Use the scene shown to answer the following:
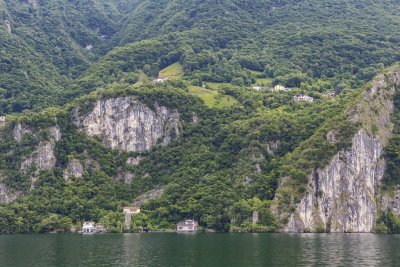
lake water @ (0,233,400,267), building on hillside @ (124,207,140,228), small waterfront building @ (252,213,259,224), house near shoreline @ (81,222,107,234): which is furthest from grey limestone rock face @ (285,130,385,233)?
house near shoreline @ (81,222,107,234)

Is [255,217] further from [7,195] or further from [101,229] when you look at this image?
[7,195]

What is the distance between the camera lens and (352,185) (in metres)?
160

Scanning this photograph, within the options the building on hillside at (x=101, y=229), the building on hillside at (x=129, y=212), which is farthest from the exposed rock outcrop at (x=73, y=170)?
the building on hillside at (x=101, y=229)

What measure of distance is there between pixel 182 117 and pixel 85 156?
29783 mm

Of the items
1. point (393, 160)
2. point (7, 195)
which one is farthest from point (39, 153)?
point (393, 160)

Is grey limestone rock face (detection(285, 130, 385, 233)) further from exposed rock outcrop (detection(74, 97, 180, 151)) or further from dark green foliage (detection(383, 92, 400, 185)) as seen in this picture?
exposed rock outcrop (detection(74, 97, 180, 151))

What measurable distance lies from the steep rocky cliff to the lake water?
34.5 meters

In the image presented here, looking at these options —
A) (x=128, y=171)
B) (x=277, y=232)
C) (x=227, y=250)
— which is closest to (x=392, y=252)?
(x=227, y=250)

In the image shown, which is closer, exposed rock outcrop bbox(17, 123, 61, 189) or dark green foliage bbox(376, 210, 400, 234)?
dark green foliage bbox(376, 210, 400, 234)

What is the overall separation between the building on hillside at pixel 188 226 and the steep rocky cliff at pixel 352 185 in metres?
20.4

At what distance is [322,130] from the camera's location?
16800 cm

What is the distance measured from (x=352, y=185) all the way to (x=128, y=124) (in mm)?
65530

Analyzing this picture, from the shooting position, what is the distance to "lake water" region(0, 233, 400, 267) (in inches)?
3378

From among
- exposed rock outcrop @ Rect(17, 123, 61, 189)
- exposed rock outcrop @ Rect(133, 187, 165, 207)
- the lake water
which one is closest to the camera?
the lake water
